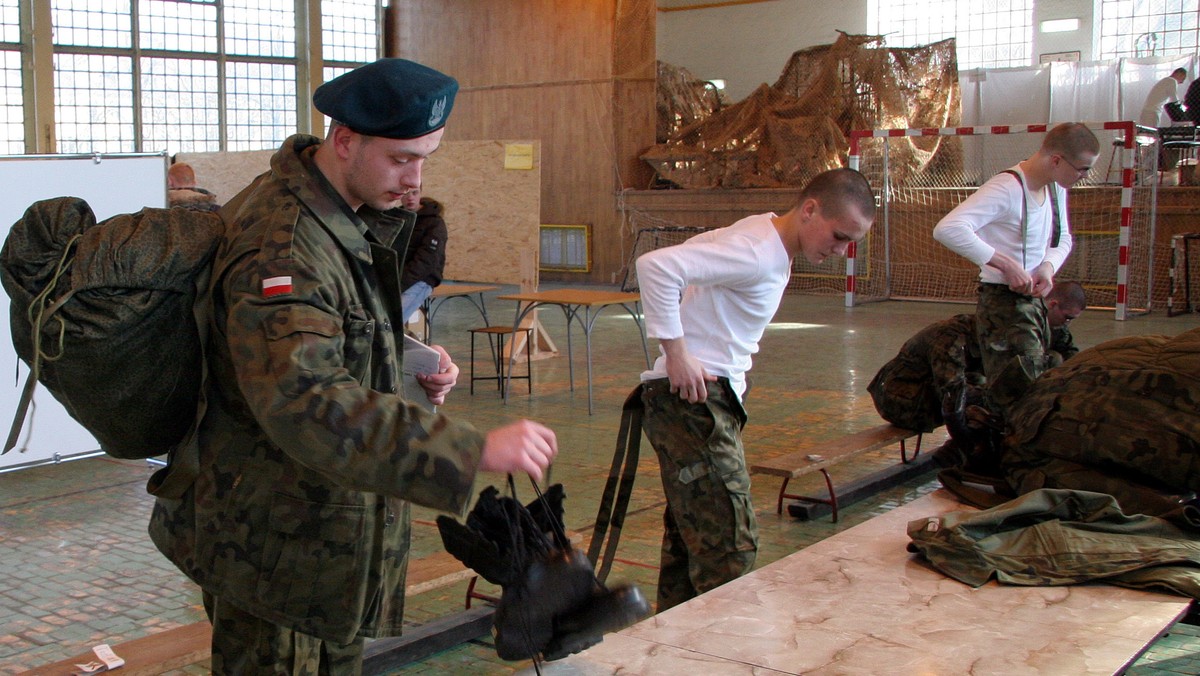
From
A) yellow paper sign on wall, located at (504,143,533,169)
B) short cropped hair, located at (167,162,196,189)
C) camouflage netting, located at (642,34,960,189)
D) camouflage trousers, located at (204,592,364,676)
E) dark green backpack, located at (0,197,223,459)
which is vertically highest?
camouflage netting, located at (642,34,960,189)

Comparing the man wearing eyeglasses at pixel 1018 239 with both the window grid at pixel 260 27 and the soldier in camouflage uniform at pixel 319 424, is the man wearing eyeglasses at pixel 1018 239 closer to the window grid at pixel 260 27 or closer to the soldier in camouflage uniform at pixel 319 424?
the soldier in camouflage uniform at pixel 319 424

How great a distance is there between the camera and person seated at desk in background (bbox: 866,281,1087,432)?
5762 millimetres

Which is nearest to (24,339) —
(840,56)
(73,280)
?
(73,280)

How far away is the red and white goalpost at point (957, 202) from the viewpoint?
1394 centimetres

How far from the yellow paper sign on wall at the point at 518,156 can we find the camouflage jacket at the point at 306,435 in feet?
27.7

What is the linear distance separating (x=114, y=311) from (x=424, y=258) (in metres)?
5.52

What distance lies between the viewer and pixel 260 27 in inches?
788

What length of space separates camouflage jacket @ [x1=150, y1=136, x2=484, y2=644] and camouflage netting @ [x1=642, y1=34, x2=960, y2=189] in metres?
15.5

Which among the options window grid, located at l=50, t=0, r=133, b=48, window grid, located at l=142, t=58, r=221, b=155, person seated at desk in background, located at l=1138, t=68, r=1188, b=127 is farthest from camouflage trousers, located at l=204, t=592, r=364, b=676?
window grid, located at l=142, t=58, r=221, b=155

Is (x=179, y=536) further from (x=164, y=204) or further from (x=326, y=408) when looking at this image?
(x=164, y=204)

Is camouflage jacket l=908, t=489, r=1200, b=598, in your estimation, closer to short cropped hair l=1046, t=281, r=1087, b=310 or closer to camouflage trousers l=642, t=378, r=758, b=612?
camouflage trousers l=642, t=378, r=758, b=612

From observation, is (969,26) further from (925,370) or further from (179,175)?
(925,370)

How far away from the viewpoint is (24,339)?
1.78m

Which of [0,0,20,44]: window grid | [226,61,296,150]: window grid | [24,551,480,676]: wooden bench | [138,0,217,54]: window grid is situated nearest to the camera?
[24,551,480,676]: wooden bench
